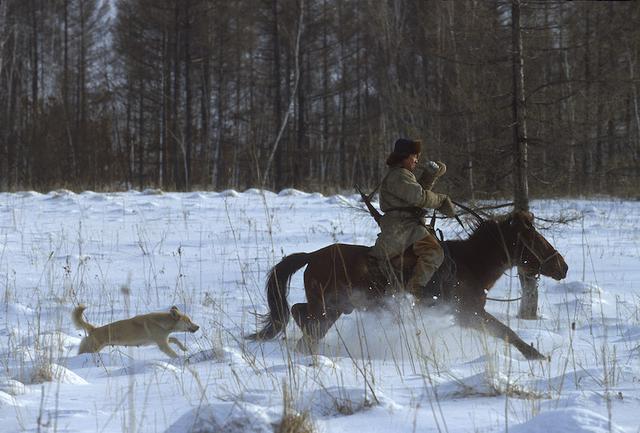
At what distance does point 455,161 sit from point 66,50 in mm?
28425

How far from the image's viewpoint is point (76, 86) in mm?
34844

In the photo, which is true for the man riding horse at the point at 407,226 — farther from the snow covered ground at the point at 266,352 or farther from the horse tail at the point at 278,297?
the horse tail at the point at 278,297

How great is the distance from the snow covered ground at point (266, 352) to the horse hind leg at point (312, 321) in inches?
5.6

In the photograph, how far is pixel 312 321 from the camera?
626 centimetres

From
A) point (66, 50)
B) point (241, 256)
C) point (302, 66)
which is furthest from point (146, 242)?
point (66, 50)

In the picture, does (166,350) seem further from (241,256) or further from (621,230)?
(621,230)

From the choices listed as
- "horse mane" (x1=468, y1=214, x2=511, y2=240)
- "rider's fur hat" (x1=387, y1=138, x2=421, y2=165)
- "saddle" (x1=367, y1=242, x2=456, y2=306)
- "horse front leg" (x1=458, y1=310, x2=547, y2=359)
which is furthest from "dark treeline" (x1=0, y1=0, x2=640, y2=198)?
"horse front leg" (x1=458, y1=310, x2=547, y2=359)

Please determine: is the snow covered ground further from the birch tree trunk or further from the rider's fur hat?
the rider's fur hat

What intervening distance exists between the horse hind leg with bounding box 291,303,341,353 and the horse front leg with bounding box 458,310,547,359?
3.74 ft

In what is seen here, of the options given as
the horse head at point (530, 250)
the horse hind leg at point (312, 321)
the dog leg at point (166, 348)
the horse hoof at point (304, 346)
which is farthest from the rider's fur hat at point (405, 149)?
the dog leg at point (166, 348)

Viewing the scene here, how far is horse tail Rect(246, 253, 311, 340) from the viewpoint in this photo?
20.7ft

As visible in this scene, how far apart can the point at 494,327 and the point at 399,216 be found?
4.06 ft

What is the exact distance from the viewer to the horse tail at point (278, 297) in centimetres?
632

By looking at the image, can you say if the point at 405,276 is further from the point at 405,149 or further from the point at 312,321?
the point at 405,149
